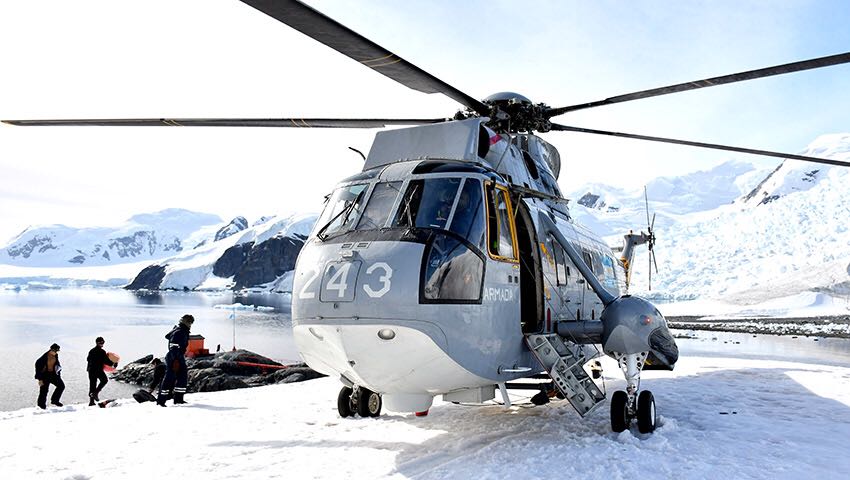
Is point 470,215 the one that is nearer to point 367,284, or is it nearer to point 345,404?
point 367,284

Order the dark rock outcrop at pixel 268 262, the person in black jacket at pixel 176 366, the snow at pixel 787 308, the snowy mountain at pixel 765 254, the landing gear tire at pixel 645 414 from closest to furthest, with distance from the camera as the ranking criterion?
the landing gear tire at pixel 645 414, the person in black jacket at pixel 176 366, the snow at pixel 787 308, the snowy mountain at pixel 765 254, the dark rock outcrop at pixel 268 262

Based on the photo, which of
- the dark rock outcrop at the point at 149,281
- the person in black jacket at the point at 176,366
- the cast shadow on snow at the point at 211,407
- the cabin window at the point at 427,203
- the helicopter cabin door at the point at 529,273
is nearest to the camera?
the cabin window at the point at 427,203

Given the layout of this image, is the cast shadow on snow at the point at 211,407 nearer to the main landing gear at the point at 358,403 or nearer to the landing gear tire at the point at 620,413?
the main landing gear at the point at 358,403

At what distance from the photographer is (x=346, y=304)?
19.5 feet

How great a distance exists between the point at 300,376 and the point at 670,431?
38.0 ft

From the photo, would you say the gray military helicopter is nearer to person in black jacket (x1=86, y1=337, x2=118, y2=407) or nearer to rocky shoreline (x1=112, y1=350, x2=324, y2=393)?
person in black jacket (x1=86, y1=337, x2=118, y2=407)

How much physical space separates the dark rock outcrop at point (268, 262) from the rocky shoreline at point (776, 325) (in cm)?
13577

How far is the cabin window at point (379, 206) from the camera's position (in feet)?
22.0

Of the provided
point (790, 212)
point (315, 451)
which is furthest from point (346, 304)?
point (790, 212)

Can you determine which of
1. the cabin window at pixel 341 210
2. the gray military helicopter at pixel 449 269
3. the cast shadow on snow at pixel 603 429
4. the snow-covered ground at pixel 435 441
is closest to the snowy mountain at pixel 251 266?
the snow-covered ground at pixel 435 441

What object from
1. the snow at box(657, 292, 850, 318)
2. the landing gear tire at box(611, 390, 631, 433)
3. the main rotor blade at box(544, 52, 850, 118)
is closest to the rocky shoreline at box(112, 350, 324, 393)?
the landing gear tire at box(611, 390, 631, 433)

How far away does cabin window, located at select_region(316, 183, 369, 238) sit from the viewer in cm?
695

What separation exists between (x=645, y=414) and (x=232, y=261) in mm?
188545

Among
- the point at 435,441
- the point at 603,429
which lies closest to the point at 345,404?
the point at 435,441
